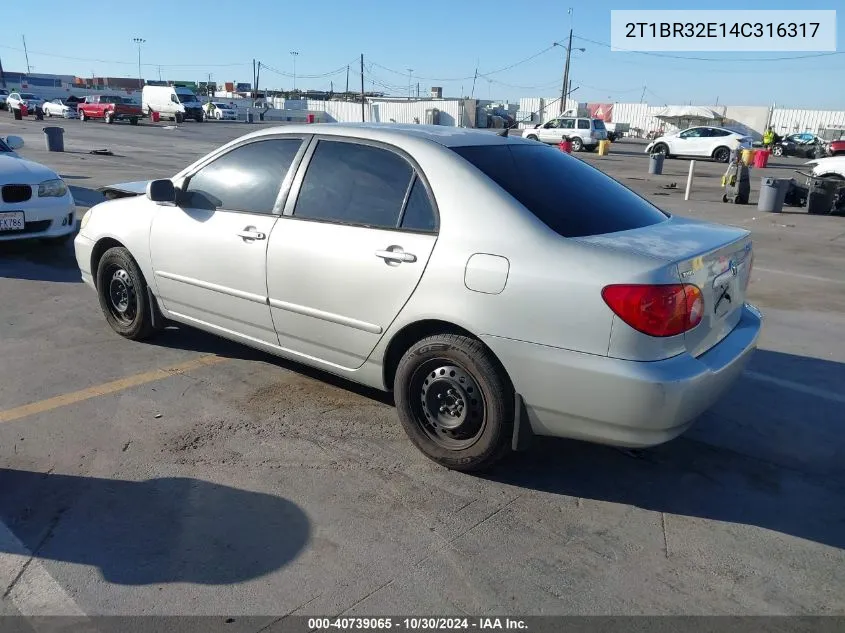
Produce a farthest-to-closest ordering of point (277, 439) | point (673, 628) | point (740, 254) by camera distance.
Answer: point (277, 439)
point (740, 254)
point (673, 628)

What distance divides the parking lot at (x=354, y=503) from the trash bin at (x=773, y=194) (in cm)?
1089

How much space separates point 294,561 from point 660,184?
20122 millimetres

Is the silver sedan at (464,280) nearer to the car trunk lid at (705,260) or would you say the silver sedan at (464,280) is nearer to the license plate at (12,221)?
the car trunk lid at (705,260)

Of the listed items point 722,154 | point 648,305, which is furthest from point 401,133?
point 722,154

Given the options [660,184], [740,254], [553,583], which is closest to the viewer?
[553,583]

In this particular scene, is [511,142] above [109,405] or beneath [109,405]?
above

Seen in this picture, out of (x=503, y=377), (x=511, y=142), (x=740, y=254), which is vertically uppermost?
(x=511, y=142)

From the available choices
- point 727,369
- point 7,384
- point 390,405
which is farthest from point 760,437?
point 7,384

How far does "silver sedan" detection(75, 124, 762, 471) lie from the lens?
9.73ft

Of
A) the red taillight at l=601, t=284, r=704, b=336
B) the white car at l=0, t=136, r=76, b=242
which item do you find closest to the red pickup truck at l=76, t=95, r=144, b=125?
the white car at l=0, t=136, r=76, b=242

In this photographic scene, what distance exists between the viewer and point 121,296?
5223mm

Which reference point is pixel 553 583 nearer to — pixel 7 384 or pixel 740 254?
pixel 740 254

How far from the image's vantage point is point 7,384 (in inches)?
174

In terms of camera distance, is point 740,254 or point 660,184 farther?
point 660,184
